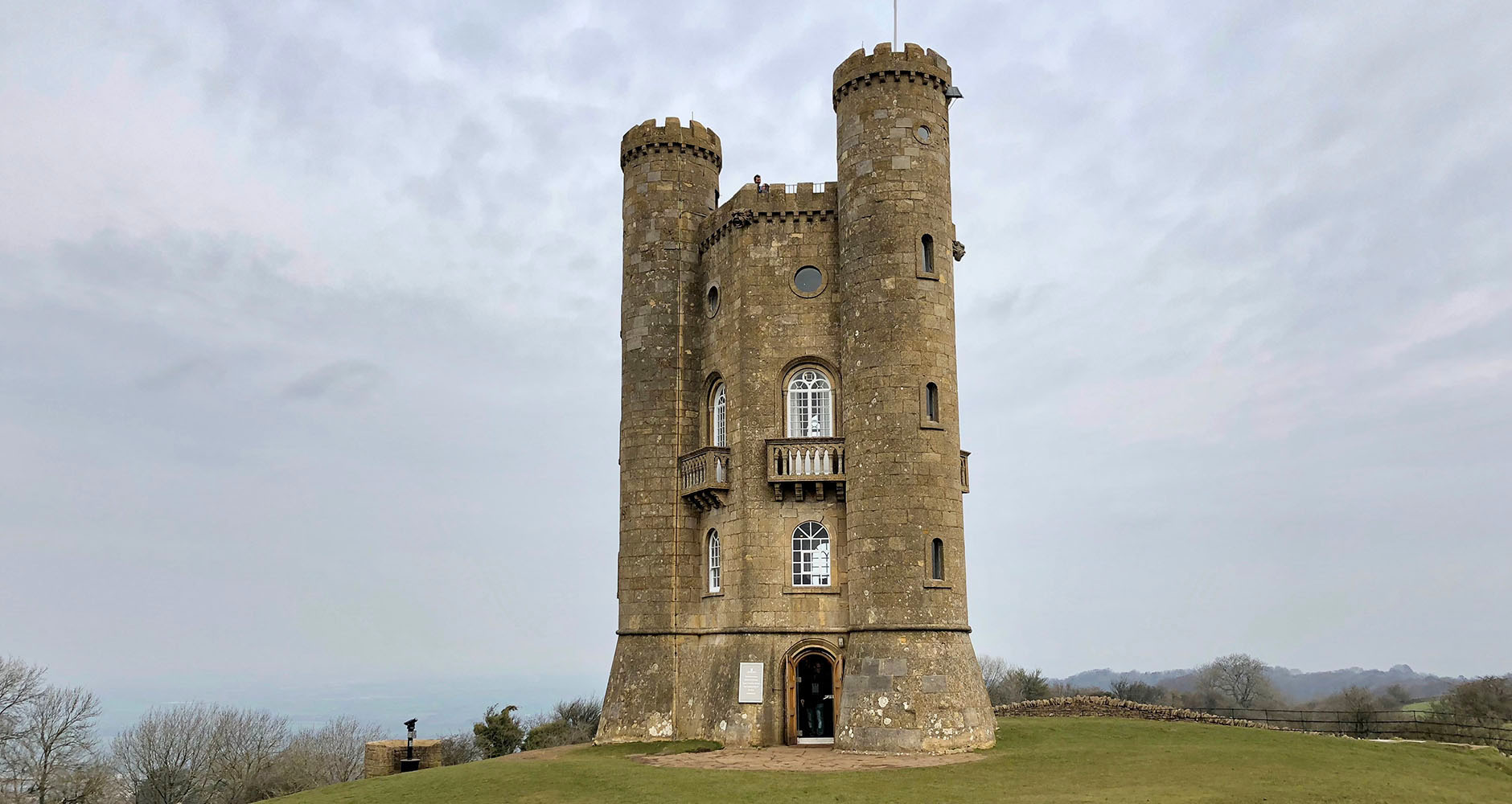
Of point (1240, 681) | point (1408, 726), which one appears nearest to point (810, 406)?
point (1408, 726)

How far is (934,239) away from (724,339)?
6.73m

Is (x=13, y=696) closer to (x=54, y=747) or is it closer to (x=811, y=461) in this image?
(x=54, y=747)

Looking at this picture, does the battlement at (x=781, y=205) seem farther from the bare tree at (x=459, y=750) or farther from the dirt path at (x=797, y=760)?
the bare tree at (x=459, y=750)

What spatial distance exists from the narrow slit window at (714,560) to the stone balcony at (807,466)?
125 inches

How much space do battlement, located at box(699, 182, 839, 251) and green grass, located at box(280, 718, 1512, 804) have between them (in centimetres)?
1511

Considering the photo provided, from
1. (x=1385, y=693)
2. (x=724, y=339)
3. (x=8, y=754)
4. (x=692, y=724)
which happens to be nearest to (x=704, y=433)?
(x=724, y=339)

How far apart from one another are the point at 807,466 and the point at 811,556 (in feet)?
8.08

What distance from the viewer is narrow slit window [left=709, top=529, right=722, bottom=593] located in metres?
30.6

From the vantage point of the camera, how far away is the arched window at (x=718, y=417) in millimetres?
31266

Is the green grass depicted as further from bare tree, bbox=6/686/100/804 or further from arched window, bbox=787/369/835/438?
bare tree, bbox=6/686/100/804

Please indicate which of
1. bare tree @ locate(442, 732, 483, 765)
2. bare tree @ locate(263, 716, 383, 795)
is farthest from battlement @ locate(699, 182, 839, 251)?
bare tree @ locate(442, 732, 483, 765)

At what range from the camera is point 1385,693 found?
78500mm

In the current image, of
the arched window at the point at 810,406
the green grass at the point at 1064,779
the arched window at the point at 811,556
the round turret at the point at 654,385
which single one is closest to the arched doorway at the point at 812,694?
the arched window at the point at 811,556

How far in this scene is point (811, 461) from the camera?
2838 cm
